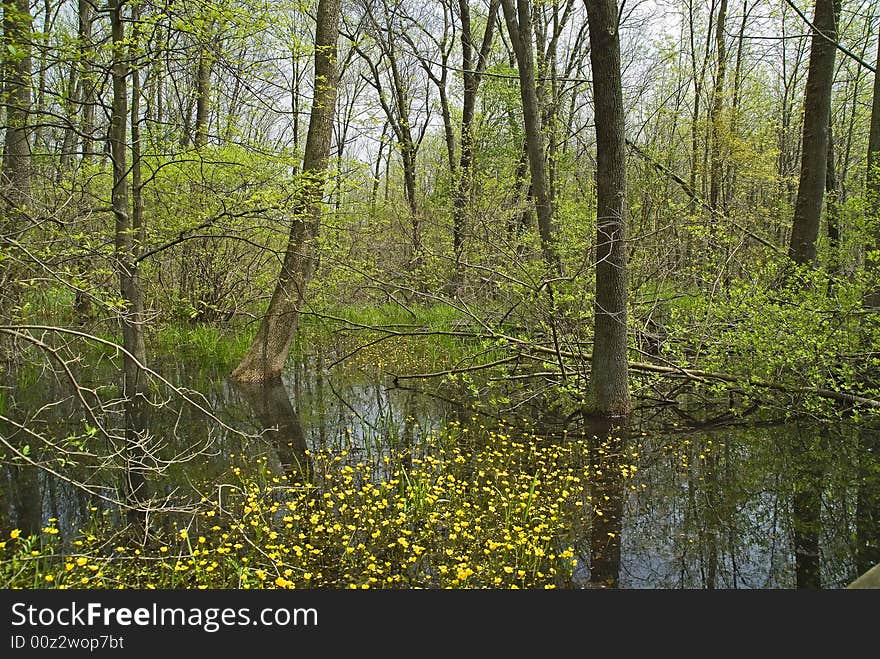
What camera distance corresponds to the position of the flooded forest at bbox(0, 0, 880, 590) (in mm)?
4184

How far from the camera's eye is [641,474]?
5711 millimetres

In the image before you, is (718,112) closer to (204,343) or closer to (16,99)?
(204,343)

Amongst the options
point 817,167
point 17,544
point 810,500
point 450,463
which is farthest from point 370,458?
point 817,167

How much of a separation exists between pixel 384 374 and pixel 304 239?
275 centimetres

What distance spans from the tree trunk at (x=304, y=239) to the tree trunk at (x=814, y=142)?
6.01m

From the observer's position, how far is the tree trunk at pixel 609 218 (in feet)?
20.6

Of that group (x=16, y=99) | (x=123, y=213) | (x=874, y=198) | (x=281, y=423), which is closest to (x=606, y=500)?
(x=281, y=423)

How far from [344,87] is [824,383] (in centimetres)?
1869

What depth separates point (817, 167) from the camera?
817 cm

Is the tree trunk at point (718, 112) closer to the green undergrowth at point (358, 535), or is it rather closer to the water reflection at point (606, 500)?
the water reflection at point (606, 500)

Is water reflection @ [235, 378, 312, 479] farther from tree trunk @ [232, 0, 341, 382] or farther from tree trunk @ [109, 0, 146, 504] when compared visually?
tree trunk @ [109, 0, 146, 504]

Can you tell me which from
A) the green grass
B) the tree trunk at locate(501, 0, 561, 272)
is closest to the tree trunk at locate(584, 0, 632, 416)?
the tree trunk at locate(501, 0, 561, 272)

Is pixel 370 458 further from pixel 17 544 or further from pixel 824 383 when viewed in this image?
pixel 824 383

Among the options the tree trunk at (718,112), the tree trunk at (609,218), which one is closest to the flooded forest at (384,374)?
the tree trunk at (609,218)
